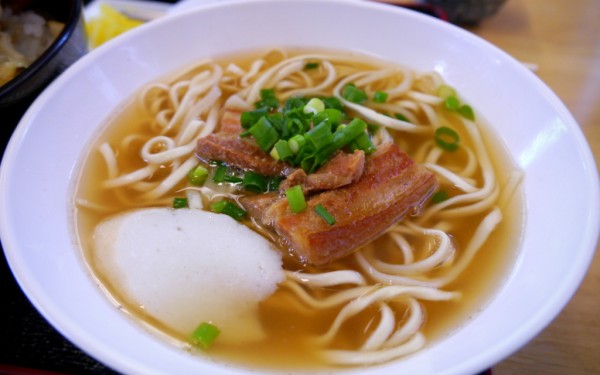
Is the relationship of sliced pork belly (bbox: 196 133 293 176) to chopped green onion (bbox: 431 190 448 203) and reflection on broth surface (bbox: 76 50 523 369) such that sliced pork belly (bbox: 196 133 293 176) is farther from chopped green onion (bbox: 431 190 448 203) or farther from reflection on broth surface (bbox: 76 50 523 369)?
chopped green onion (bbox: 431 190 448 203)

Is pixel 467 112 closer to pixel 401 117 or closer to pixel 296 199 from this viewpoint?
pixel 401 117

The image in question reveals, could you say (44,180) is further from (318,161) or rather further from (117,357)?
(318,161)

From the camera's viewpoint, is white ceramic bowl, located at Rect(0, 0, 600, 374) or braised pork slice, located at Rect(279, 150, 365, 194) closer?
white ceramic bowl, located at Rect(0, 0, 600, 374)

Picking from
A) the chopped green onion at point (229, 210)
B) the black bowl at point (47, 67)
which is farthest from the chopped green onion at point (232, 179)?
the black bowl at point (47, 67)

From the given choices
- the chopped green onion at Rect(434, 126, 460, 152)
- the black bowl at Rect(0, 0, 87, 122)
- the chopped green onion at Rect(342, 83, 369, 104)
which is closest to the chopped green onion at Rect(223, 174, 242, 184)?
the chopped green onion at Rect(342, 83, 369, 104)

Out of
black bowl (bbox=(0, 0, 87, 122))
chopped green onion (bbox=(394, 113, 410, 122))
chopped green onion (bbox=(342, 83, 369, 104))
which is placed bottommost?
chopped green onion (bbox=(394, 113, 410, 122))
